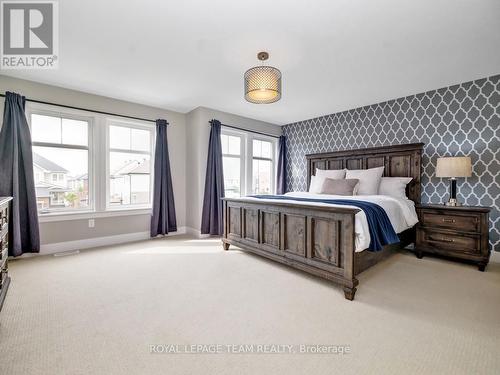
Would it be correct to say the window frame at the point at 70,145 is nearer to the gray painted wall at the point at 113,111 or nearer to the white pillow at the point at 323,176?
the gray painted wall at the point at 113,111

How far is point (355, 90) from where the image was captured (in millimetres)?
3629

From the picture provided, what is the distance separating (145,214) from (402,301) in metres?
3.96

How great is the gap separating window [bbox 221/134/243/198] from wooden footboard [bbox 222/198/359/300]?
1642 millimetres

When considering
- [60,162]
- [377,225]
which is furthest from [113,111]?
[377,225]

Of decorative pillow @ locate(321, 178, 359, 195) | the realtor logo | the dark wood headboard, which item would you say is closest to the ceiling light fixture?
the realtor logo

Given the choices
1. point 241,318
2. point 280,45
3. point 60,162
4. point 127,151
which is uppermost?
point 280,45

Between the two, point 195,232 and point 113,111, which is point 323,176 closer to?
point 195,232

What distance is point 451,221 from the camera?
9.89ft


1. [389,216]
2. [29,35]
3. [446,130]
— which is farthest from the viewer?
[446,130]

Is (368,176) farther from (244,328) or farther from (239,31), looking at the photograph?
(244,328)

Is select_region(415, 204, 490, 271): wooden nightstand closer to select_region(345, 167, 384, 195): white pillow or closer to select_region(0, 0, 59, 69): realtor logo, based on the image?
select_region(345, 167, 384, 195): white pillow

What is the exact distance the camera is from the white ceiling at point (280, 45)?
193cm

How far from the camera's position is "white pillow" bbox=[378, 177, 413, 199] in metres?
3.61

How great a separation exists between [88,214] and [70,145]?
1088mm
